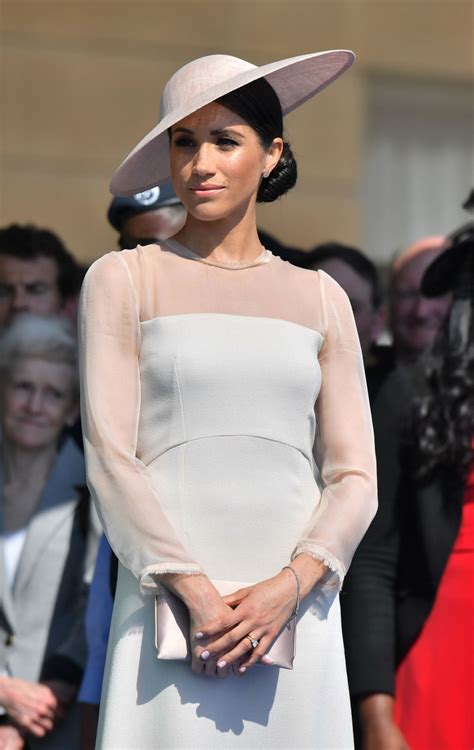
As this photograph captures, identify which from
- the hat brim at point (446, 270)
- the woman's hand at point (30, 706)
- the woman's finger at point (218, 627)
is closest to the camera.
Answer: the woman's finger at point (218, 627)

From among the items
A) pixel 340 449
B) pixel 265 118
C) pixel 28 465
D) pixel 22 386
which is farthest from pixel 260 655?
pixel 22 386

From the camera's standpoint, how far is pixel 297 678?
2.82 metres

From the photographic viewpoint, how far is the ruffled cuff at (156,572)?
8.84 feet

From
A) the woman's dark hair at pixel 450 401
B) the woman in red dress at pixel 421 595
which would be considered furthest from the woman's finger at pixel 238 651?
the woman's dark hair at pixel 450 401

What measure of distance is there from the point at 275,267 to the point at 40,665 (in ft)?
5.32

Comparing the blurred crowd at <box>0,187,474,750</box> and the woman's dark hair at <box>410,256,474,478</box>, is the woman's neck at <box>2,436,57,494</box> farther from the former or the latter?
the woman's dark hair at <box>410,256,474,478</box>

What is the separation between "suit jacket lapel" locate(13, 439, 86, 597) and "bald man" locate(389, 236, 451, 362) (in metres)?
0.96

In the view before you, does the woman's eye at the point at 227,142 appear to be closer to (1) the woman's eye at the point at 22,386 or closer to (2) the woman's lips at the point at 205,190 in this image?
(2) the woman's lips at the point at 205,190

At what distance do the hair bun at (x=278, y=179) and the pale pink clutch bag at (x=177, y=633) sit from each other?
0.79 meters

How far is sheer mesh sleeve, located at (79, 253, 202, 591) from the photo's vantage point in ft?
8.95

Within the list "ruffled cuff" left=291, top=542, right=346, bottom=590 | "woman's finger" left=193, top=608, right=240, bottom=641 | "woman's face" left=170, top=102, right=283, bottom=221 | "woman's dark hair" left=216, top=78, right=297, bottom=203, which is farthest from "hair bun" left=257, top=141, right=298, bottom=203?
"woman's finger" left=193, top=608, right=240, bottom=641

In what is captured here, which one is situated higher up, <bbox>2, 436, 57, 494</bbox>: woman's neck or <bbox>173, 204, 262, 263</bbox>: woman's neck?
<bbox>173, 204, 262, 263</bbox>: woman's neck

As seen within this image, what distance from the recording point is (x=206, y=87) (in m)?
2.92

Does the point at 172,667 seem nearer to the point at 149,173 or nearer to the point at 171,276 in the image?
the point at 171,276
